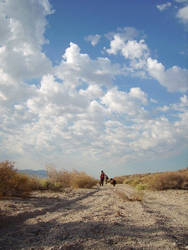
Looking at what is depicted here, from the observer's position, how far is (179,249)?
12.6ft

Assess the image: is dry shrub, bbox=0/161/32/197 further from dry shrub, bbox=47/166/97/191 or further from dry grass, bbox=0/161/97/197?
dry shrub, bbox=47/166/97/191

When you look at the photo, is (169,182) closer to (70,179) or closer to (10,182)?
(70,179)

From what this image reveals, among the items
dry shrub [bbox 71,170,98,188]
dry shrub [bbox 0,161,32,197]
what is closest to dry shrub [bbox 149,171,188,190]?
dry shrub [bbox 71,170,98,188]

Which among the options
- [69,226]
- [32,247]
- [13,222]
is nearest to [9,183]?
[13,222]

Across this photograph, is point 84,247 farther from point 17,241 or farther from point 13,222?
point 13,222

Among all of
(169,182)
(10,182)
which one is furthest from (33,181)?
(169,182)

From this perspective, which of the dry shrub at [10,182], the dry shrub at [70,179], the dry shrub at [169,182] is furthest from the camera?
the dry shrub at [70,179]

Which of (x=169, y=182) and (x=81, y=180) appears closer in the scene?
(x=169, y=182)

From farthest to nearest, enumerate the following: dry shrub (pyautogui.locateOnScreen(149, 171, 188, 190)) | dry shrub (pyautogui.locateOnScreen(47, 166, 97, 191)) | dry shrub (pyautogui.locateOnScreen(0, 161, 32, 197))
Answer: dry shrub (pyautogui.locateOnScreen(47, 166, 97, 191)), dry shrub (pyautogui.locateOnScreen(149, 171, 188, 190)), dry shrub (pyautogui.locateOnScreen(0, 161, 32, 197))

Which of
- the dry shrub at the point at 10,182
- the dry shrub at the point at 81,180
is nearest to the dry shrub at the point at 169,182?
the dry shrub at the point at 81,180

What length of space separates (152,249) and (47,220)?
3570mm

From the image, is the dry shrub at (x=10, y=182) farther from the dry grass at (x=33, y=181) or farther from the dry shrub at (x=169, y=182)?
the dry shrub at (x=169, y=182)

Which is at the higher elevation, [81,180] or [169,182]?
[81,180]

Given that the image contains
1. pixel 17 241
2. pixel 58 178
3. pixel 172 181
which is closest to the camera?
pixel 17 241
